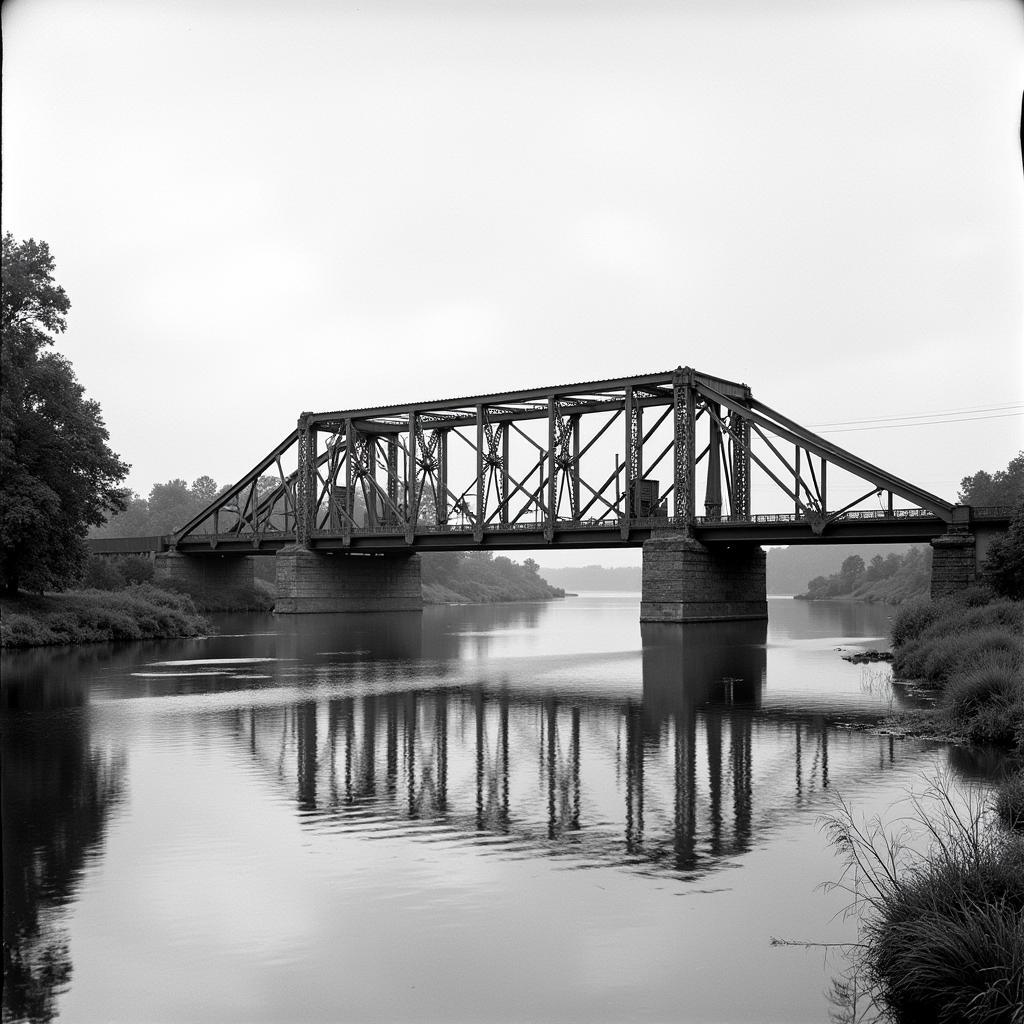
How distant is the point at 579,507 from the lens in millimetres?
84625

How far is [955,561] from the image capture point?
62.3 m

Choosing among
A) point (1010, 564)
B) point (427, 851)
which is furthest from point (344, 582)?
point (427, 851)

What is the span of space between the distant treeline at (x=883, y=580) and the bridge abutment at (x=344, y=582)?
5181 centimetres

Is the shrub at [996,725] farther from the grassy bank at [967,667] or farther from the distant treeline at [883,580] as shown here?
the distant treeline at [883,580]

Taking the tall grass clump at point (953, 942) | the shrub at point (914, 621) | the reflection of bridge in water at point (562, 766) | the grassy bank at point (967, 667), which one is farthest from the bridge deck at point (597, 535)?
the tall grass clump at point (953, 942)

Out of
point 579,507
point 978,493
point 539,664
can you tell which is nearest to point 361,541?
point 579,507

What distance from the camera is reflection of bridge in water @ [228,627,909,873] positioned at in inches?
535

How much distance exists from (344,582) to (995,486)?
64.0 meters

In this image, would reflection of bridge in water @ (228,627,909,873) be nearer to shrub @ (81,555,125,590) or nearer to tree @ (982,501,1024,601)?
tree @ (982,501,1024,601)

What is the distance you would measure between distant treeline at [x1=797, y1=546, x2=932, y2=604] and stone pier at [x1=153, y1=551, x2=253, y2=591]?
66508 mm

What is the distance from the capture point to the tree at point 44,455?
42.0 meters

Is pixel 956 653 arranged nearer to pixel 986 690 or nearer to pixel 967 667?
pixel 967 667

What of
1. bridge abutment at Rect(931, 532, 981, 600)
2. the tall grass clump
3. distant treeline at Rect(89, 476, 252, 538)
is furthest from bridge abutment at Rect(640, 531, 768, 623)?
distant treeline at Rect(89, 476, 252, 538)

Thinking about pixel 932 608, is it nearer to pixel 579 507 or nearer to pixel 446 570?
pixel 579 507
